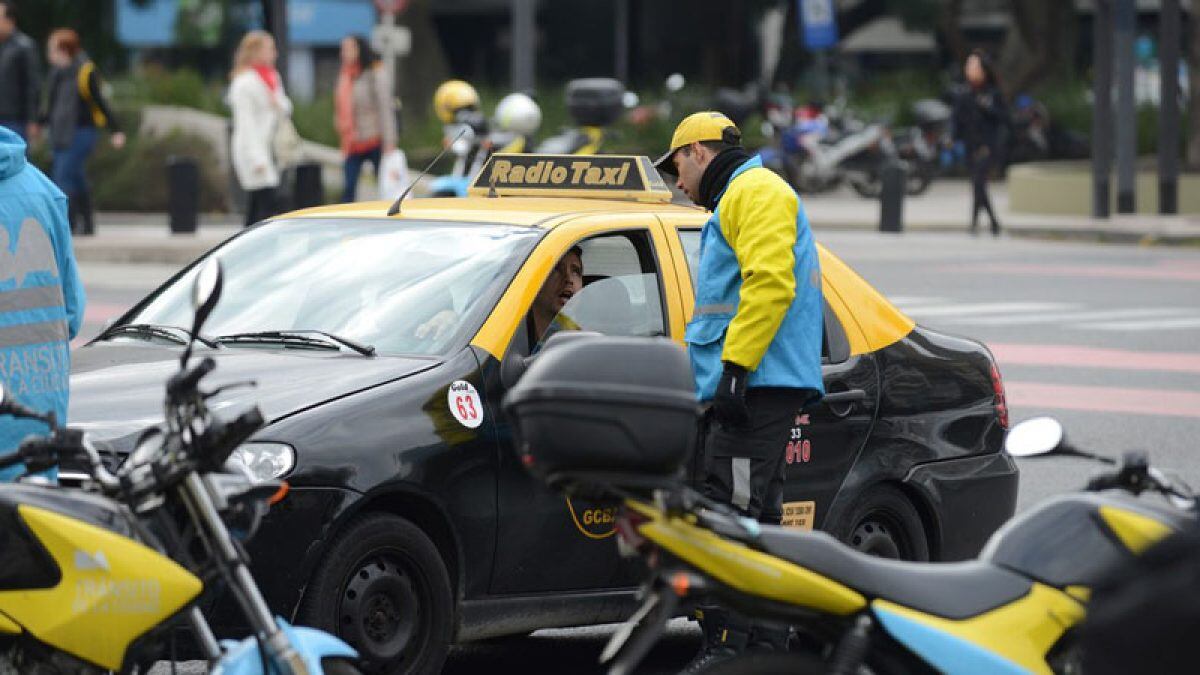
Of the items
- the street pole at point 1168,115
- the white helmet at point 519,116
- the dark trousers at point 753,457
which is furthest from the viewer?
the street pole at point 1168,115

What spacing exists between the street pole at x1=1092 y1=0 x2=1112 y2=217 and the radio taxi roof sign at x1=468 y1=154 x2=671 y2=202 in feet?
69.7

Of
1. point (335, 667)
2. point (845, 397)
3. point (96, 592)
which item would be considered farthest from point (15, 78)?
point (96, 592)

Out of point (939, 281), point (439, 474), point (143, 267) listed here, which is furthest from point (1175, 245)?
point (439, 474)

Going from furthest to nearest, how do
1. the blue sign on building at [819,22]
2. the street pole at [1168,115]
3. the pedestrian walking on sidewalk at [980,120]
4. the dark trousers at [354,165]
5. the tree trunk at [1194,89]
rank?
the blue sign on building at [819,22]
the tree trunk at [1194,89]
the street pole at [1168,115]
the pedestrian walking on sidewalk at [980,120]
the dark trousers at [354,165]

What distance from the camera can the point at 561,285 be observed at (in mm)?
7059

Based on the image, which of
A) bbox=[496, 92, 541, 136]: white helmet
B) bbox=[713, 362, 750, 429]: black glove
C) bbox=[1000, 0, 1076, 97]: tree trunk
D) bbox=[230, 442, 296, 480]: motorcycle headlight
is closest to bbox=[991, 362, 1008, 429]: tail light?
bbox=[713, 362, 750, 429]: black glove

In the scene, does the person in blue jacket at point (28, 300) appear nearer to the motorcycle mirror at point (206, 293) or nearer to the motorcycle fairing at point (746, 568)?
the motorcycle mirror at point (206, 293)

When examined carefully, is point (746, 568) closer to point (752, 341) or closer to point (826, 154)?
point (752, 341)

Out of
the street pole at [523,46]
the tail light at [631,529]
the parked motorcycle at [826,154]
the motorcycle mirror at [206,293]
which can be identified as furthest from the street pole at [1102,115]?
the motorcycle mirror at [206,293]

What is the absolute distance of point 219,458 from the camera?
13.8 feet

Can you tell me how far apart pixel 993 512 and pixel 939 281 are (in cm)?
1316

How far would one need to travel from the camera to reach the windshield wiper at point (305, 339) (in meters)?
6.62

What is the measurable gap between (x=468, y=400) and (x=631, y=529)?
7.38 ft

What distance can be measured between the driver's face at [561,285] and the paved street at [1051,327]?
1.13 m
